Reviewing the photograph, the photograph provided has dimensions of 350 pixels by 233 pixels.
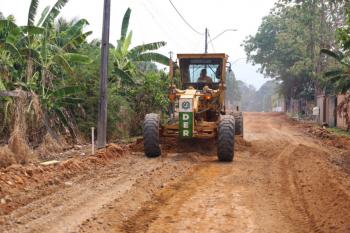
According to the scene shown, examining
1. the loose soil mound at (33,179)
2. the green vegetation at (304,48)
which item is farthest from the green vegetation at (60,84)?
the green vegetation at (304,48)

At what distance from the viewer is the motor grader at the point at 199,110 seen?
14133 millimetres

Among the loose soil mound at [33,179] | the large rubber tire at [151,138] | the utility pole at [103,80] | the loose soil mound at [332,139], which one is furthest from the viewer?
the loose soil mound at [332,139]

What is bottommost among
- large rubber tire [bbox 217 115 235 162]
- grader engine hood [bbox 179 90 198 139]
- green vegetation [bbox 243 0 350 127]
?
large rubber tire [bbox 217 115 235 162]

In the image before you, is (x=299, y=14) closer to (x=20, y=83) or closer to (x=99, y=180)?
(x=20, y=83)

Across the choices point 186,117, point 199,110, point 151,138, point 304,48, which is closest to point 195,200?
point 151,138

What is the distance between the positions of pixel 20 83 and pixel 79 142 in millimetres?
3153

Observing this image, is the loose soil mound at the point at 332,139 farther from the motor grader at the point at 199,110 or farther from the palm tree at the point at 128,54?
the palm tree at the point at 128,54

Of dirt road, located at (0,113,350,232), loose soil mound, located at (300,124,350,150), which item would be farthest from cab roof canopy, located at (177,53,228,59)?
loose soil mound, located at (300,124,350,150)

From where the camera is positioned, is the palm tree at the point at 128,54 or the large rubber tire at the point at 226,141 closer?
the large rubber tire at the point at 226,141

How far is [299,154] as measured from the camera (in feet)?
51.3

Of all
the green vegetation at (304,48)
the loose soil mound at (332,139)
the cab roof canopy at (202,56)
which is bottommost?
the loose soil mound at (332,139)

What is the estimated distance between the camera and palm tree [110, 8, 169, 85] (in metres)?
24.9

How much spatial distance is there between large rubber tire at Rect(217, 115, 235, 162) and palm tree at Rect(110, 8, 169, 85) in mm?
11045

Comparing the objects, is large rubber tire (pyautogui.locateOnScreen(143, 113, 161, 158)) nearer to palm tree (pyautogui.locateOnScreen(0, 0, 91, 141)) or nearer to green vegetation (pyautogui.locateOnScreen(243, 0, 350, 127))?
palm tree (pyautogui.locateOnScreen(0, 0, 91, 141))
